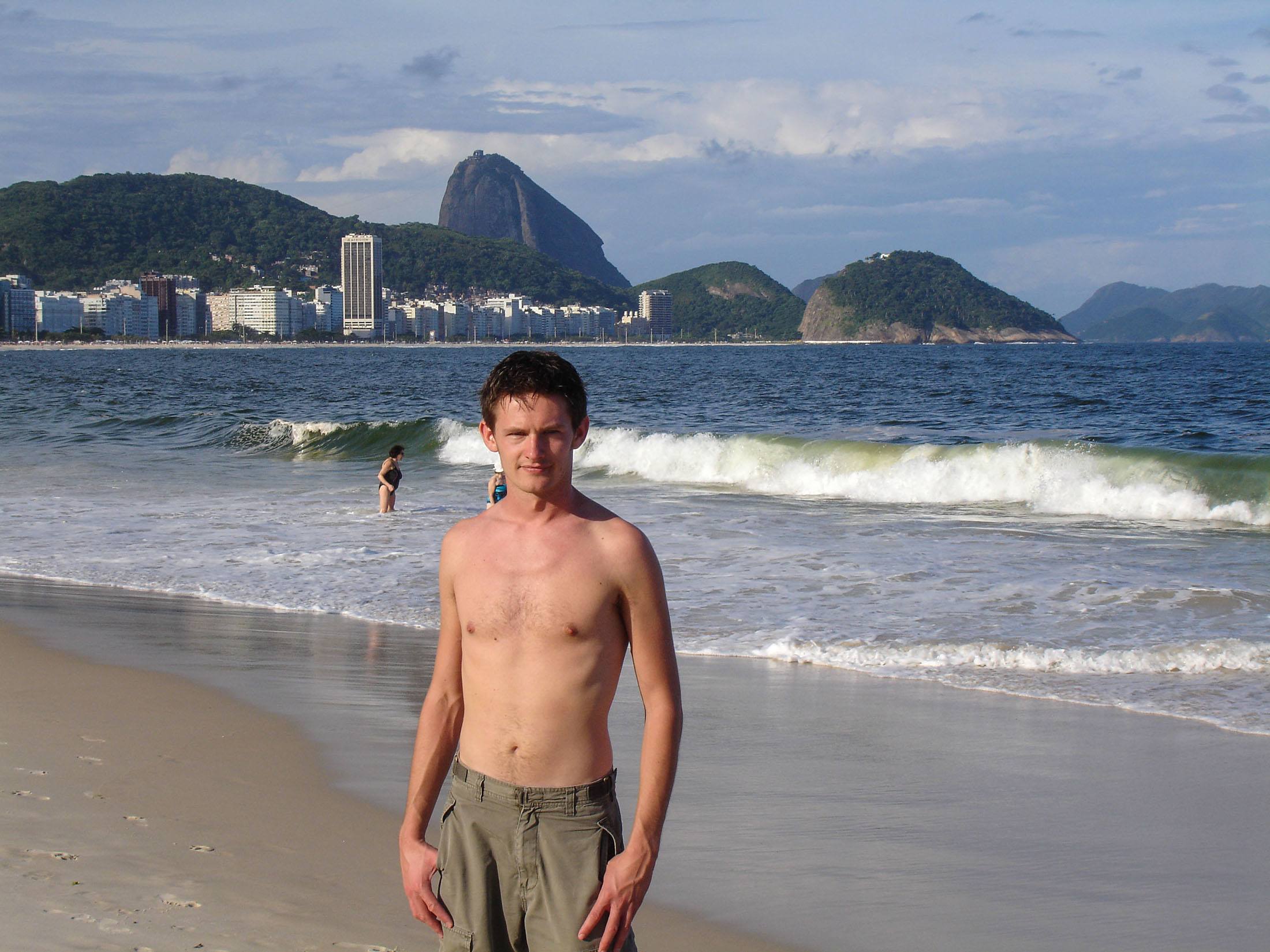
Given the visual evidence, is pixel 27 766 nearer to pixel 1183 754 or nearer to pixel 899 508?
pixel 1183 754

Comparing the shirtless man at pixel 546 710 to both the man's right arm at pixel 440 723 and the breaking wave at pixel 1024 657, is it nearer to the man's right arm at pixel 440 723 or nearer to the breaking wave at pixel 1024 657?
the man's right arm at pixel 440 723

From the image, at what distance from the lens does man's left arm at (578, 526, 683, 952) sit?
2.27 meters

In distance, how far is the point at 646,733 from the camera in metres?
2.36

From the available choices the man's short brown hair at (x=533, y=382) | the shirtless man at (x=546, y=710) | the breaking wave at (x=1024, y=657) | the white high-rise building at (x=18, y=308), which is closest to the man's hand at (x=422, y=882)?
the shirtless man at (x=546, y=710)

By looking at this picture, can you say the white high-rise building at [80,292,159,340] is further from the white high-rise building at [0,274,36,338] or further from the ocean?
the ocean

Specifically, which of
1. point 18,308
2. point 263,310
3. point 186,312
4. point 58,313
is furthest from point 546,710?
point 186,312

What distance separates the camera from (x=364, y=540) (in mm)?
12898

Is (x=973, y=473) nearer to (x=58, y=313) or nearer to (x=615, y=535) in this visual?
(x=615, y=535)

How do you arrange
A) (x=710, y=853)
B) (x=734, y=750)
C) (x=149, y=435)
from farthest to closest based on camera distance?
(x=149, y=435)
(x=734, y=750)
(x=710, y=853)

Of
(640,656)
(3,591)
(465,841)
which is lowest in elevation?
(3,591)

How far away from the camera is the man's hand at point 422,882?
2406mm

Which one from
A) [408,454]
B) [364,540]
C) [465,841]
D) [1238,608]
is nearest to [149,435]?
[408,454]

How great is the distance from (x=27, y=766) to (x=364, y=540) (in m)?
8.00

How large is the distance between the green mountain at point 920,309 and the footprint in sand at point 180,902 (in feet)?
561
